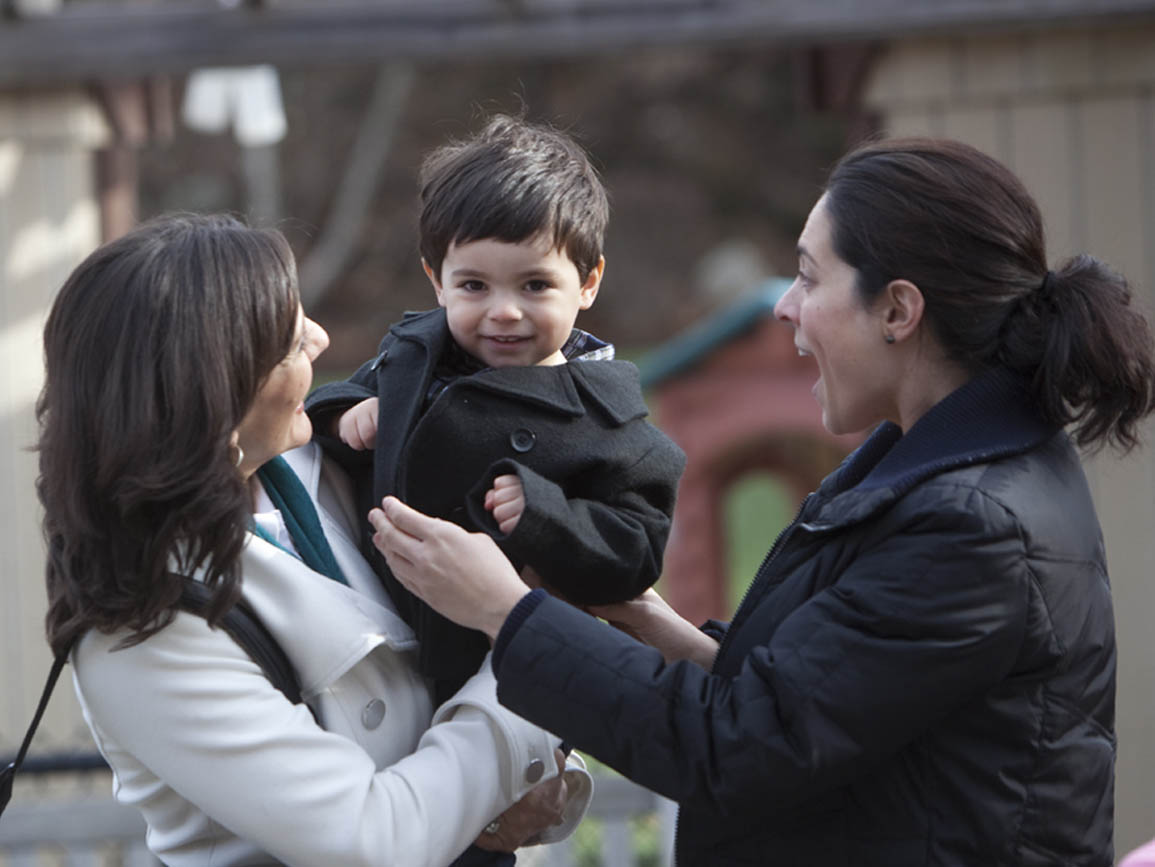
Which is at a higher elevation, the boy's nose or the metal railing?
the boy's nose

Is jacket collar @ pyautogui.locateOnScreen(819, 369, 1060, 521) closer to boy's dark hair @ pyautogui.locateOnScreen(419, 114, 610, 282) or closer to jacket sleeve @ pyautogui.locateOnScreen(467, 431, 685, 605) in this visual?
jacket sleeve @ pyautogui.locateOnScreen(467, 431, 685, 605)

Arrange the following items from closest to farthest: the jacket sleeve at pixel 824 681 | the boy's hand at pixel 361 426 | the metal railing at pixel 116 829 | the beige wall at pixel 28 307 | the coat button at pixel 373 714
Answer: the jacket sleeve at pixel 824 681
the coat button at pixel 373 714
the boy's hand at pixel 361 426
the metal railing at pixel 116 829
the beige wall at pixel 28 307

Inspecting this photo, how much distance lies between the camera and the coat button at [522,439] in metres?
1.85

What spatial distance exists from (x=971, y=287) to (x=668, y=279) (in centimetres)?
1543

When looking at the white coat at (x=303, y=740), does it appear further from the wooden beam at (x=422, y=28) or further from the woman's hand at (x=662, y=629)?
the wooden beam at (x=422, y=28)

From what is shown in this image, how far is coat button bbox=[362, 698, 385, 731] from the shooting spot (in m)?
1.74

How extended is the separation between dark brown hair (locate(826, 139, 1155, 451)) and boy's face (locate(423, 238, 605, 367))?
445mm

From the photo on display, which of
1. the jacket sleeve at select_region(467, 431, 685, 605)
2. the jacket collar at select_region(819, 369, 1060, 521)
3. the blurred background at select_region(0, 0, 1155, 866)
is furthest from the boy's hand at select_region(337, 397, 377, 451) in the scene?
the blurred background at select_region(0, 0, 1155, 866)

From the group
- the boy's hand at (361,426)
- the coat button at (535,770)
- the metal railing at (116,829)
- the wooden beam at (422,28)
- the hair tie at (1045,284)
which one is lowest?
the metal railing at (116,829)

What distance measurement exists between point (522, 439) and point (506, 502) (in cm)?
11

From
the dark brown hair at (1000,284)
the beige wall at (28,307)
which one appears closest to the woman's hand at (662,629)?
the dark brown hair at (1000,284)

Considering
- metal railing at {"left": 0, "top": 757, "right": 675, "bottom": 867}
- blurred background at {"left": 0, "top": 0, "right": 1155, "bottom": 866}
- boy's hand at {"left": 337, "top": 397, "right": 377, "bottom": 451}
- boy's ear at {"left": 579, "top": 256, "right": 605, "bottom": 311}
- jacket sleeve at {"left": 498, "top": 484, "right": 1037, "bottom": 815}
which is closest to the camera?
jacket sleeve at {"left": 498, "top": 484, "right": 1037, "bottom": 815}

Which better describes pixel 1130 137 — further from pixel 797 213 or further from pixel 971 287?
pixel 797 213

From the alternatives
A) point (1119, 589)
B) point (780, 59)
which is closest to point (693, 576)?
point (1119, 589)
